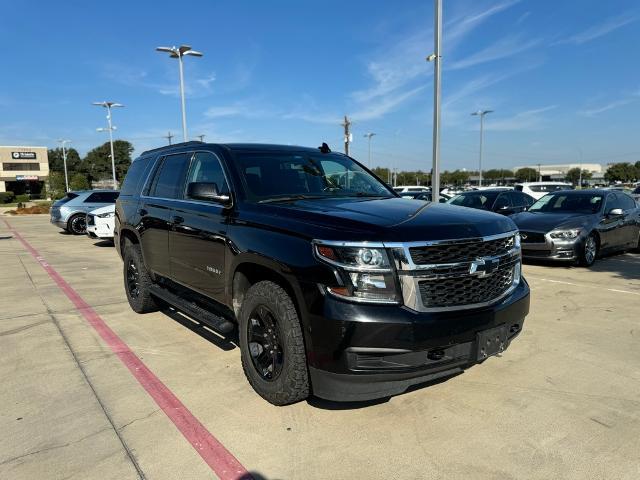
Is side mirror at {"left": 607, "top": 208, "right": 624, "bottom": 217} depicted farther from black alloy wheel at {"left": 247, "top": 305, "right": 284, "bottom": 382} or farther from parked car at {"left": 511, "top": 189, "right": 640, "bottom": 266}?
black alloy wheel at {"left": 247, "top": 305, "right": 284, "bottom": 382}

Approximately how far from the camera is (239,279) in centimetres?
382

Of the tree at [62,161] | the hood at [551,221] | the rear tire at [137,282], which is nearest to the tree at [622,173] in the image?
the hood at [551,221]

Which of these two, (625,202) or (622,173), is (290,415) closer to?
(625,202)

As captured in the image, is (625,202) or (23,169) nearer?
(625,202)

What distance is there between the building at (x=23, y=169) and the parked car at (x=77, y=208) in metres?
78.4

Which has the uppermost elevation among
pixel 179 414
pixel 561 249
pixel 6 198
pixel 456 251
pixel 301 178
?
pixel 301 178

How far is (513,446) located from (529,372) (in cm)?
127

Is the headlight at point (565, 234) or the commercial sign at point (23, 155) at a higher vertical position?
the commercial sign at point (23, 155)

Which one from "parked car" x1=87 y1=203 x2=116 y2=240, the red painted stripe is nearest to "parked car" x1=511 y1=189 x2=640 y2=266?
the red painted stripe

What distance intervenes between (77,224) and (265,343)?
16.7m

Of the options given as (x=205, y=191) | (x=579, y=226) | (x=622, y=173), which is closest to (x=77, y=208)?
(x=205, y=191)

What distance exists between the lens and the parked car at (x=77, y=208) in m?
17.5

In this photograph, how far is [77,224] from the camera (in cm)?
1777

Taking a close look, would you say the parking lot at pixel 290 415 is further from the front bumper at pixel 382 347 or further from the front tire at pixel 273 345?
the front bumper at pixel 382 347
